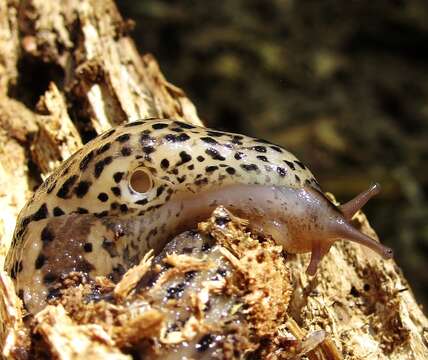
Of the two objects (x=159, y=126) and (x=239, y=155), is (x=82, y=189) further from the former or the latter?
(x=239, y=155)

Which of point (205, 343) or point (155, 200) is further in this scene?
point (155, 200)

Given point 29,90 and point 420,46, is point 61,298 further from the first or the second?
point 420,46

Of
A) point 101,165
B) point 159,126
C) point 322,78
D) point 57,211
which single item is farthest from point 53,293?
point 322,78

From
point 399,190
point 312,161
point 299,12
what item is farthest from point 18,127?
point 299,12

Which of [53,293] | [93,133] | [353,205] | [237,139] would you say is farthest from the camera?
[93,133]

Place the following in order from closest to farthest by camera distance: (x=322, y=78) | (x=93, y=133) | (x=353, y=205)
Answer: (x=353, y=205) → (x=93, y=133) → (x=322, y=78)

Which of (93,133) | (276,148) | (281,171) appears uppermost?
(93,133)

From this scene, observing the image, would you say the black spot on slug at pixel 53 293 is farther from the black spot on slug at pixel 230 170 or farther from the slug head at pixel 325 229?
the slug head at pixel 325 229
